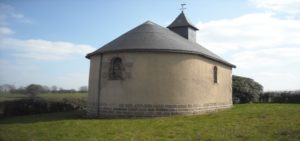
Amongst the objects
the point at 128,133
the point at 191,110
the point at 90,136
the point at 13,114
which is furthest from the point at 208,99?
the point at 13,114

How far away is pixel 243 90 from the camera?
2816 cm

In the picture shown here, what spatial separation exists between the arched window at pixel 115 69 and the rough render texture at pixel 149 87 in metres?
0.20

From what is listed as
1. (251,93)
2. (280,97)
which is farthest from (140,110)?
(280,97)

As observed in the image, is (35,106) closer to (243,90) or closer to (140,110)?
(140,110)

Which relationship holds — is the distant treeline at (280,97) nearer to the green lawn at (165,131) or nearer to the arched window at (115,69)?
the green lawn at (165,131)

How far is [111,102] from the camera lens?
1413cm

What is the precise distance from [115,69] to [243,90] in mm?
17709

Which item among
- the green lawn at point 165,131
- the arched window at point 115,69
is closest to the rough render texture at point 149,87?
the arched window at point 115,69

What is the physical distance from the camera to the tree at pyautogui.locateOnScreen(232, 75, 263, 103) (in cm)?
2820

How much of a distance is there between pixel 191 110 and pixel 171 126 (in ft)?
13.7

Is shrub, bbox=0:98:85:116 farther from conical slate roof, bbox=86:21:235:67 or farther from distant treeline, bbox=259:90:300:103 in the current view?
distant treeline, bbox=259:90:300:103

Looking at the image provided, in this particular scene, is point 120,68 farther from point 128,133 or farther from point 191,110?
point 128,133

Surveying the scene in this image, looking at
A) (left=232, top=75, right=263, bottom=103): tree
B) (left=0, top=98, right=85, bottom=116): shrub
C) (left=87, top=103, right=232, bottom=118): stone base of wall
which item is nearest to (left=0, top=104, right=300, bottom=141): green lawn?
(left=87, top=103, right=232, bottom=118): stone base of wall

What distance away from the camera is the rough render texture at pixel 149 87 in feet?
45.0
